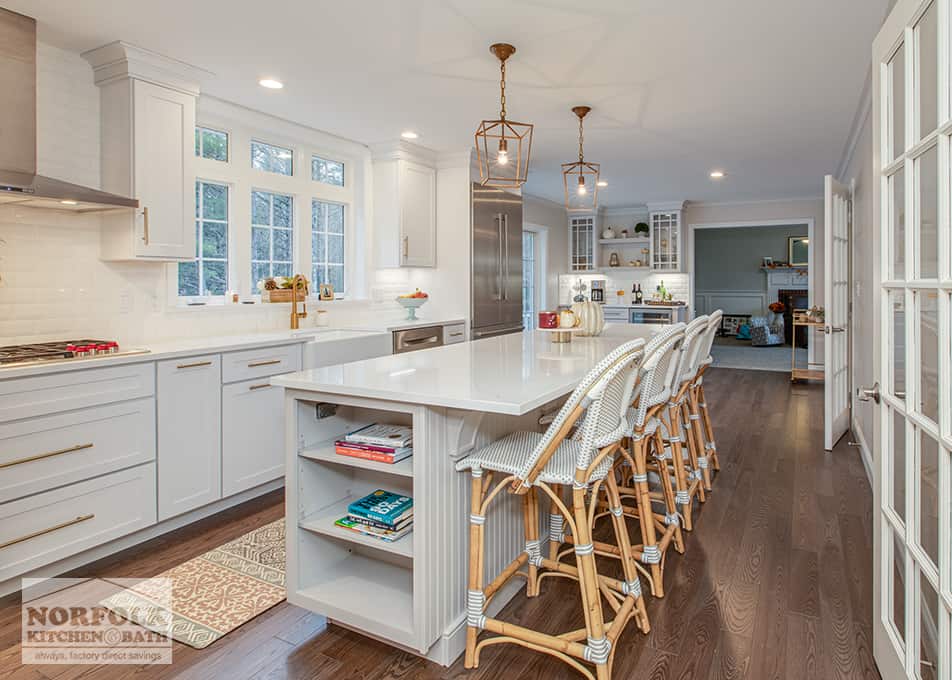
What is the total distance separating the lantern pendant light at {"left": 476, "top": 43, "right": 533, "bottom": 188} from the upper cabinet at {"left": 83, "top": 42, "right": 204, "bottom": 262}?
5.67 feet

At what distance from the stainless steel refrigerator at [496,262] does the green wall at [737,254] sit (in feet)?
24.8

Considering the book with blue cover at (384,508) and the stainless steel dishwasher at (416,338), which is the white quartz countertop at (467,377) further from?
the stainless steel dishwasher at (416,338)

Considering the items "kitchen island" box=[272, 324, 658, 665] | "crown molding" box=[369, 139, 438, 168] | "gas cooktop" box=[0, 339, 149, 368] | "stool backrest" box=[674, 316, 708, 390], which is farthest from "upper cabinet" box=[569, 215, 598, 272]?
"gas cooktop" box=[0, 339, 149, 368]

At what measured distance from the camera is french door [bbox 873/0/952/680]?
4.50 ft

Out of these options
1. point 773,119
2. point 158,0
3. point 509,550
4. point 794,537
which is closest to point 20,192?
point 158,0

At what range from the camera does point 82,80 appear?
3.22m

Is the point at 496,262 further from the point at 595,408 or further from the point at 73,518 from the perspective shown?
the point at 595,408

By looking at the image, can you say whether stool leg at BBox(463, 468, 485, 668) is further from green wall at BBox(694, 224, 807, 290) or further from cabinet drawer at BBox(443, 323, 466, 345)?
green wall at BBox(694, 224, 807, 290)

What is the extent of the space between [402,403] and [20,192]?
79.9 inches

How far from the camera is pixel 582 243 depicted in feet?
31.2

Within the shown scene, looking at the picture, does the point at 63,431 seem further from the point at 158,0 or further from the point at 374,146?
the point at 374,146

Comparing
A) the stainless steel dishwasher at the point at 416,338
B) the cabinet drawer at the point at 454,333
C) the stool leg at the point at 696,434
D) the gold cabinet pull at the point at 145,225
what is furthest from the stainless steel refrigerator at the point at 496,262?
the gold cabinet pull at the point at 145,225

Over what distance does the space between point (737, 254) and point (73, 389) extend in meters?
13.1

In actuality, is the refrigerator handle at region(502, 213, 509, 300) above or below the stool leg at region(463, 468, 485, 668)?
above
